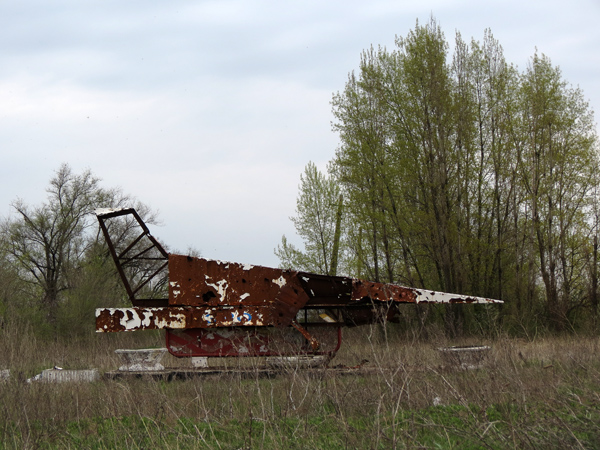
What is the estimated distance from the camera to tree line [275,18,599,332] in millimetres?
21297

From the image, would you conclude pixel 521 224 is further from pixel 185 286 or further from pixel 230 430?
pixel 230 430

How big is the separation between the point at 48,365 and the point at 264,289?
6456 millimetres

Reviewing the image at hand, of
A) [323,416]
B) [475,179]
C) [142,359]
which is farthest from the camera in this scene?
[475,179]

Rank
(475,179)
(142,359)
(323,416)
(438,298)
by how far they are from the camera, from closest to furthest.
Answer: (323,416), (438,298), (142,359), (475,179)

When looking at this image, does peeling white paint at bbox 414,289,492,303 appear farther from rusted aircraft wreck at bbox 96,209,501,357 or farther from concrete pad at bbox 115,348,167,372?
concrete pad at bbox 115,348,167,372

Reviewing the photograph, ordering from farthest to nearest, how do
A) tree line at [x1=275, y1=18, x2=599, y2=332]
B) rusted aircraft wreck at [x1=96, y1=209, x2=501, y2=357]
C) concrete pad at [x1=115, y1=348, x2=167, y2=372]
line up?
tree line at [x1=275, y1=18, x2=599, y2=332]
concrete pad at [x1=115, y1=348, x2=167, y2=372]
rusted aircraft wreck at [x1=96, y1=209, x2=501, y2=357]

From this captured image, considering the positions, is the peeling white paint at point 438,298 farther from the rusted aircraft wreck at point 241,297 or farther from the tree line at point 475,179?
the tree line at point 475,179

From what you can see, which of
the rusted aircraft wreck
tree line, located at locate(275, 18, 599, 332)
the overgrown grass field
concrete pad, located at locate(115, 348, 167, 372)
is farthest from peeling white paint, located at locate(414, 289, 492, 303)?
tree line, located at locate(275, 18, 599, 332)

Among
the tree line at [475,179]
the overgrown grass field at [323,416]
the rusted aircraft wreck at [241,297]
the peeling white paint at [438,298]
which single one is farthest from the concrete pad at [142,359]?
the tree line at [475,179]

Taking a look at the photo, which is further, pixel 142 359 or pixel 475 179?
pixel 475 179

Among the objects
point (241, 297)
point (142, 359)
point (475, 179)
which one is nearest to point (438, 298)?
point (241, 297)

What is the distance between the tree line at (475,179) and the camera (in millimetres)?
21297

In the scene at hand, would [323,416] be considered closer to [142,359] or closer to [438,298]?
[438,298]

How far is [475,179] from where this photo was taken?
22828 millimetres
